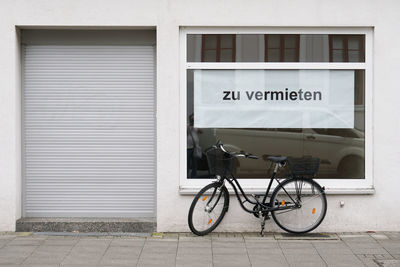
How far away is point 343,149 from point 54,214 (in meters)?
4.46

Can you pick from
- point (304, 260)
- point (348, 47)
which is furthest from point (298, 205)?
point (348, 47)

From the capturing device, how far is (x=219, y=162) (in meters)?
8.19

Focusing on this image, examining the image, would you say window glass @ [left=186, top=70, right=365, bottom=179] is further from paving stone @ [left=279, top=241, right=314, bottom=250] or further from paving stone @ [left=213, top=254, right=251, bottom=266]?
paving stone @ [left=213, top=254, right=251, bottom=266]

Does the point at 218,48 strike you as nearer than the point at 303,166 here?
No

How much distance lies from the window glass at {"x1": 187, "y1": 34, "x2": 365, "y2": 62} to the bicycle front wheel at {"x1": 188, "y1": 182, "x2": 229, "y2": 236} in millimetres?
1939

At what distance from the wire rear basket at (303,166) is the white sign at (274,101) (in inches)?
27.5

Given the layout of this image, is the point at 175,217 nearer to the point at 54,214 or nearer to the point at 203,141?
the point at 203,141

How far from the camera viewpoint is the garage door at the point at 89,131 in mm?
8914

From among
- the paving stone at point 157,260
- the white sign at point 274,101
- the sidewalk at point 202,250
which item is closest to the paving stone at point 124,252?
the sidewalk at point 202,250

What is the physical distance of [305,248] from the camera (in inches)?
304

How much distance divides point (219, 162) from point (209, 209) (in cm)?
70

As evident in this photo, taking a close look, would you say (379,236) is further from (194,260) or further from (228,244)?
(194,260)

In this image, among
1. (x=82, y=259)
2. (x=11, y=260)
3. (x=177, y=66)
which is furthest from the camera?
(x=177, y=66)

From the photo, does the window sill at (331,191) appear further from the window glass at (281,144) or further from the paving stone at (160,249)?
the paving stone at (160,249)
